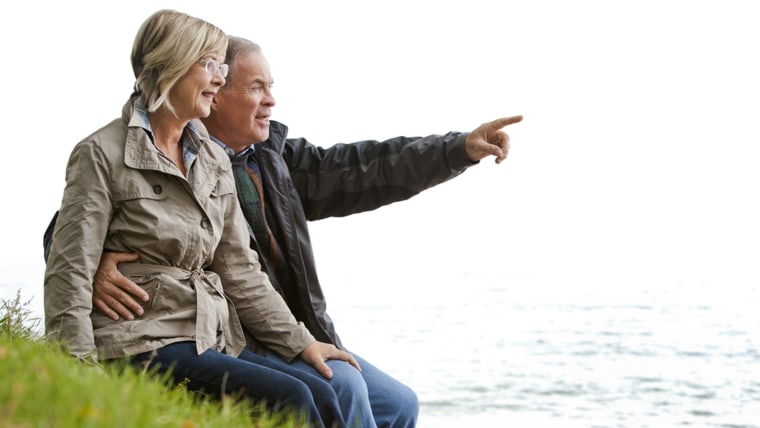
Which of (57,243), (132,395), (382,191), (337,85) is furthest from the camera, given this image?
(337,85)

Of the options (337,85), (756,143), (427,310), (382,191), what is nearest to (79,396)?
(382,191)

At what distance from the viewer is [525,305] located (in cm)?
2045

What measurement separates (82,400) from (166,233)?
3.70 ft

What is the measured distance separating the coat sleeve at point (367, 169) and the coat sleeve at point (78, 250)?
3.95 feet

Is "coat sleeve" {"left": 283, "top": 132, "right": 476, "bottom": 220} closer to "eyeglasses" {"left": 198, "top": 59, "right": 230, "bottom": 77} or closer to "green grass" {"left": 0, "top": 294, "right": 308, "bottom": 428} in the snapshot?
"eyeglasses" {"left": 198, "top": 59, "right": 230, "bottom": 77}

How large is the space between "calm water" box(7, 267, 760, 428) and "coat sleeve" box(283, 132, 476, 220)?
29.4 ft

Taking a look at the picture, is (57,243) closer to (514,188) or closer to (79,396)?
(79,396)

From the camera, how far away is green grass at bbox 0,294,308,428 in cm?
171

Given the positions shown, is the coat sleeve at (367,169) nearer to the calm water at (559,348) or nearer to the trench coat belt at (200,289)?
the trench coat belt at (200,289)

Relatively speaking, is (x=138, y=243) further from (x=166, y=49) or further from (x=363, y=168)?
(x=363, y=168)

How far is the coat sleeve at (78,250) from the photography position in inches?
109

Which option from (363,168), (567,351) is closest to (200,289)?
(363,168)

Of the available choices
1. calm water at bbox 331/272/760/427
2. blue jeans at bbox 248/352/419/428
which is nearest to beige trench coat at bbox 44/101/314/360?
blue jeans at bbox 248/352/419/428

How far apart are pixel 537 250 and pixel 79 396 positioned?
2399 cm
